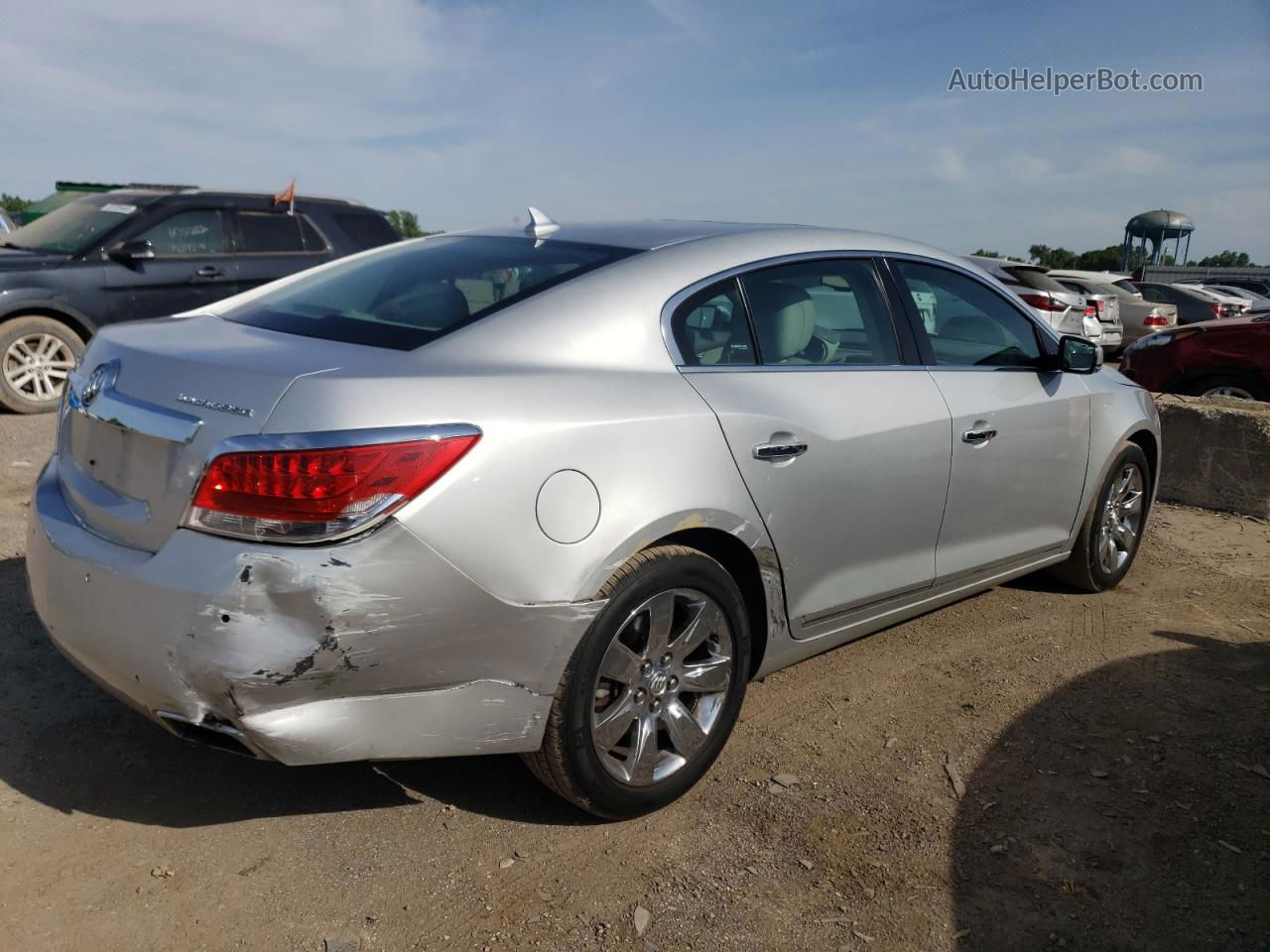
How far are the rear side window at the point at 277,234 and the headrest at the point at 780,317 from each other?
700 centimetres

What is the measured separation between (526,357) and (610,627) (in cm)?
71

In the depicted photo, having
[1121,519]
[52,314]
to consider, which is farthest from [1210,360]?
[52,314]

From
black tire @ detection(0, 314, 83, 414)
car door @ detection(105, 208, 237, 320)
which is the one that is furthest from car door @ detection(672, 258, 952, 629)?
car door @ detection(105, 208, 237, 320)

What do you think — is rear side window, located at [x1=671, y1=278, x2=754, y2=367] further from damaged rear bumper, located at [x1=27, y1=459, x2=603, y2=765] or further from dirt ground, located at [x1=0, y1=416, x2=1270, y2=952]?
dirt ground, located at [x1=0, y1=416, x2=1270, y2=952]

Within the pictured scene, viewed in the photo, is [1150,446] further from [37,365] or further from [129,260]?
[37,365]

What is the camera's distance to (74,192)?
10.6 meters

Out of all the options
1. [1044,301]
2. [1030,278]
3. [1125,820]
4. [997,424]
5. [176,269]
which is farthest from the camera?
[1030,278]

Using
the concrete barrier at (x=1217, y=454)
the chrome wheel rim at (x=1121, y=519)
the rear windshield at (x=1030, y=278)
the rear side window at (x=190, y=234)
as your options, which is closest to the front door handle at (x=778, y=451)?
the chrome wheel rim at (x=1121, y=519)

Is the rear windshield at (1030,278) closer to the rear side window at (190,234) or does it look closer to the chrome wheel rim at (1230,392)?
the chrome wheel rim at (1230,392)

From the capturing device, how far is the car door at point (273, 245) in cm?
923

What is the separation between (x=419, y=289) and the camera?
3.22 metres

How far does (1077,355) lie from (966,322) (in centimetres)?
54

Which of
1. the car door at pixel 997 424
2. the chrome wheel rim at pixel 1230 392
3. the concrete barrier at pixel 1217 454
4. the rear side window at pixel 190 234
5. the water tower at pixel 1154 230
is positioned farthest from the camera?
the water tower at pixel 1154 230

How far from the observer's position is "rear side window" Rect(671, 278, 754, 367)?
122 inches
